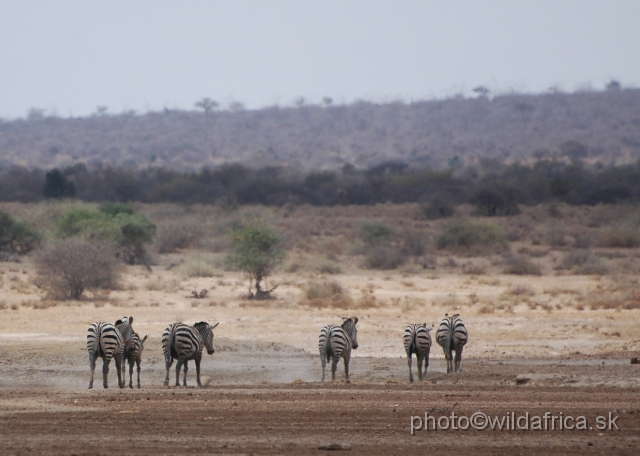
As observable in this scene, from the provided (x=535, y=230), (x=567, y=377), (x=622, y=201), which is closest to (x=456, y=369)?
(x=567, y=377)

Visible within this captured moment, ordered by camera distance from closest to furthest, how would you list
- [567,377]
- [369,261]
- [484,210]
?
[567,377]
[369,261]
[484,210]

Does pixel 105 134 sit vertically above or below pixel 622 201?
above

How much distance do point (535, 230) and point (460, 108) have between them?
10745cm

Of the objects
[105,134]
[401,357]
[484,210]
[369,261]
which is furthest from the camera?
[105,134]

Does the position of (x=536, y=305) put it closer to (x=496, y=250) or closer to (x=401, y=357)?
(x=401, y=357)

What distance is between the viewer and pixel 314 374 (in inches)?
697

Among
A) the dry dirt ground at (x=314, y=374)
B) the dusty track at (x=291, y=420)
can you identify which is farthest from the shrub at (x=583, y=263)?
the dusty track at (x=291, y=420)

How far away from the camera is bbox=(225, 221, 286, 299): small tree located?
31.7 meters

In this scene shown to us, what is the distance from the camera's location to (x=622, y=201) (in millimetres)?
62781

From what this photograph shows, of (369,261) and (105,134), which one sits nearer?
(369,261)

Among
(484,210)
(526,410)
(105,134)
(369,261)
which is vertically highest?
(105,134)

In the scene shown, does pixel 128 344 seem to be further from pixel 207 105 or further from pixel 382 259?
pixel 207 105

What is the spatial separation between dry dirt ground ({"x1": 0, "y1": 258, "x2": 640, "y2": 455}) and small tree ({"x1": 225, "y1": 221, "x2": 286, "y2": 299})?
1028 mm

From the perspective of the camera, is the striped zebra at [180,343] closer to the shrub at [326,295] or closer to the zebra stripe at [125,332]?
the zebra stripe at [125,332]
